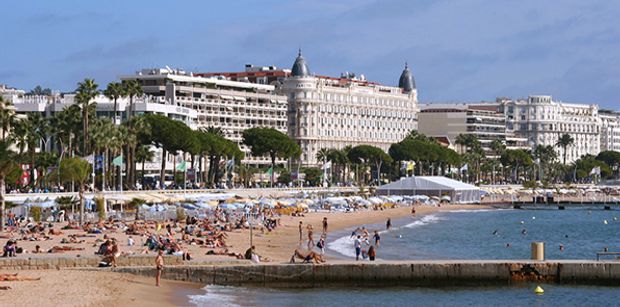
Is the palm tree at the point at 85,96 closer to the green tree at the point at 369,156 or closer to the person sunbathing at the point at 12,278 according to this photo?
the person sunbathing at the point at 12,278

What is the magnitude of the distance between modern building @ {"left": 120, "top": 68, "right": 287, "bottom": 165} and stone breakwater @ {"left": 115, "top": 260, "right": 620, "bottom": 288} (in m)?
117

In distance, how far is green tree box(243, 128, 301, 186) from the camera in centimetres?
15782

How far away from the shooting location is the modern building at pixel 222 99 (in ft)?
554

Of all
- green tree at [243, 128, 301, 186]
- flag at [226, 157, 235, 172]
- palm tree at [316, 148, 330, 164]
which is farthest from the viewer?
palm tree at [316, 148, 330, 164]

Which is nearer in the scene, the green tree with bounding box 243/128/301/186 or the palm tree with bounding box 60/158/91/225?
the palm tree with bounding box 60/158/91/225

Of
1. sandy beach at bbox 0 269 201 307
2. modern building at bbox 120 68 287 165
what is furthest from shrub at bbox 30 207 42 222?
modern building at bbox 120 68 287 165

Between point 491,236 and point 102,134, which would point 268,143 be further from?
point 491,236

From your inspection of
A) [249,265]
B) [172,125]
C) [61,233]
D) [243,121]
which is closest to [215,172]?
[172,125]

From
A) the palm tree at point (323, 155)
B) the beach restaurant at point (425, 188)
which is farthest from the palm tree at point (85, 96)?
the palm tree at point (323, 155)

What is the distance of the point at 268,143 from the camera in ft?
518

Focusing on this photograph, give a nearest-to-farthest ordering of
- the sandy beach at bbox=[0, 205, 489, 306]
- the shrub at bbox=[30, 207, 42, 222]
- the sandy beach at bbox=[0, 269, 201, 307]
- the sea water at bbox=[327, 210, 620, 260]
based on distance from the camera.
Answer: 1. the sandy beach at bbox=[0, 269, 201, 307]
2. the sandy beach at bbox=[0, 205, 489, 306]
3. the sea water at bbox=[327, 210, 620, 260]
4. the shrub at bbox=[30, 207, 42, 222]

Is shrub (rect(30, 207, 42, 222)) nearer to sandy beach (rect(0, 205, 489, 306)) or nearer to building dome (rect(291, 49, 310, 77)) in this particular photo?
sandy beach (rect(0, 205, 489, 306))

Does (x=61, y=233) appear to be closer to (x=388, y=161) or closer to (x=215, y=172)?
(x=215, y=172)

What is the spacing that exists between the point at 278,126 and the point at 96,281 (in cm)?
14928
